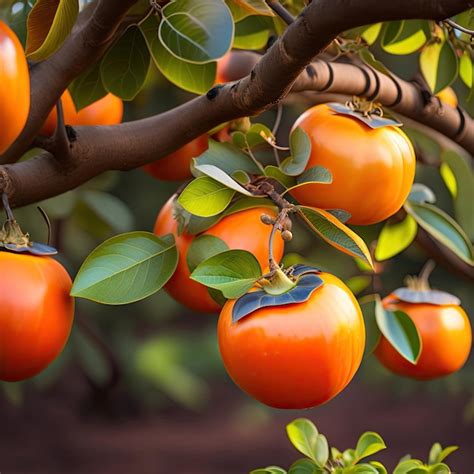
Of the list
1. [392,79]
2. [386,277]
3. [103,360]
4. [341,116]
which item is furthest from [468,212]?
[386,277]

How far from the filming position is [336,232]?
22.1 inches

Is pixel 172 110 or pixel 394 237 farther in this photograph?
pixel 394 237

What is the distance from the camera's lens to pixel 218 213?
0.61 meters

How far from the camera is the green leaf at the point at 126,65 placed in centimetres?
72

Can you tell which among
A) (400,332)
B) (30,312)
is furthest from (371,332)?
(30,312)

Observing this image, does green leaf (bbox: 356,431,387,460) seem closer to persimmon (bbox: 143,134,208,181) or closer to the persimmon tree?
the persimmon tree

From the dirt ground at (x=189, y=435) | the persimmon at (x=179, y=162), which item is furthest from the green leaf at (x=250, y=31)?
the dirt ground at (x=189, y=435)

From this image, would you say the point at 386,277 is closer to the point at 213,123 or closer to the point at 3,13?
the point at 3,13

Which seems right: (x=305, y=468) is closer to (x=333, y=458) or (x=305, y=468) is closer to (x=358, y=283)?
(x=333, y=458)

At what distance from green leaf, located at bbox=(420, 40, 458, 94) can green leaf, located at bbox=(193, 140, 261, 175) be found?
0.24m

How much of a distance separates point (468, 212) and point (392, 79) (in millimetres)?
270

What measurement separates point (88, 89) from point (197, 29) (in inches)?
8.2

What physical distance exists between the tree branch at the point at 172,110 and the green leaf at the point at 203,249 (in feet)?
0.28

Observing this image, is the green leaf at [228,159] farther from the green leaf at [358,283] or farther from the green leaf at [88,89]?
the green leaf at [358,283]
